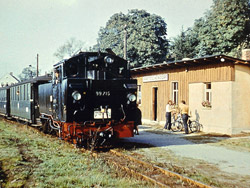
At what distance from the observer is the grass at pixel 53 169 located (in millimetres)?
6328

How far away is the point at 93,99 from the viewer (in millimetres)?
9891

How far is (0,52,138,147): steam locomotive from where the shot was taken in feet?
31.8

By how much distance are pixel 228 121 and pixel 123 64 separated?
672 cm

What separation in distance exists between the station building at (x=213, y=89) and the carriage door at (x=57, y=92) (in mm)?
7856

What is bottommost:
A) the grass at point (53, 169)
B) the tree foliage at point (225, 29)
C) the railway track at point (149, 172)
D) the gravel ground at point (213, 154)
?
the gravel ground at point (213, 154)

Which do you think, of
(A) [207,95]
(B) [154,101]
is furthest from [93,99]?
(B) [154,101]

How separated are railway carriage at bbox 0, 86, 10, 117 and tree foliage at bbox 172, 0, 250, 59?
20.5 m

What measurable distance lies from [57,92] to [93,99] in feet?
4.98

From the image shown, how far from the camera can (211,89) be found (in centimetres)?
1598

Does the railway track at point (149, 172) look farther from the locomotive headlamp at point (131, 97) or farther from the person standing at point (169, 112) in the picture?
the person standing at point (169, 112)

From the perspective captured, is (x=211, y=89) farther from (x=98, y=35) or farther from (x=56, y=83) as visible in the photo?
(x=98, y=35)

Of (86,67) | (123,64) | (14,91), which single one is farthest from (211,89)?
(14,91)

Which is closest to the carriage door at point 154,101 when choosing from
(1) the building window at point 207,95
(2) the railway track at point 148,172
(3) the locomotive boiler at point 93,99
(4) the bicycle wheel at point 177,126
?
(4) the bicycle wheel at point 177,126

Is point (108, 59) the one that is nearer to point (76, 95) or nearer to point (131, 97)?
point (131, 97)
